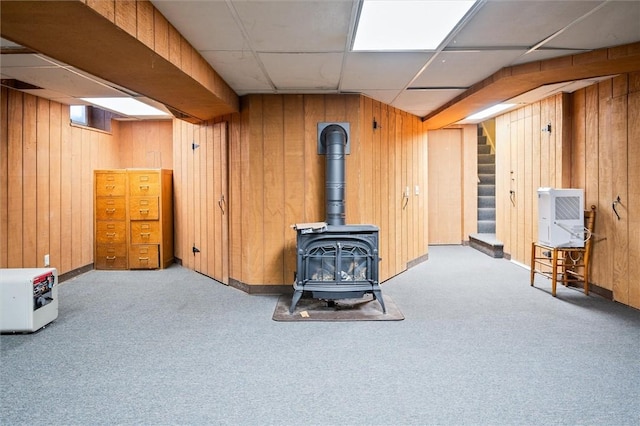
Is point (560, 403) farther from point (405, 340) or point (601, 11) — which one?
point (601, 11)

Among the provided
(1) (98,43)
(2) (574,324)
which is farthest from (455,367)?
(1) (98,43)

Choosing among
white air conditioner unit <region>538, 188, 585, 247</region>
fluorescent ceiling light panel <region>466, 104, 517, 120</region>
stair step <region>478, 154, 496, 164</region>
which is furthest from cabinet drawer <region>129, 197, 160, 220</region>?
stair step <region>478, 154, 496, 164</region>

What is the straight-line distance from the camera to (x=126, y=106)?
543 centimetres

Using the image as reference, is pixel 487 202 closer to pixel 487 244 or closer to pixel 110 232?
pixel 487 244

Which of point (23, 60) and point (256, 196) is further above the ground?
point (23, 60)

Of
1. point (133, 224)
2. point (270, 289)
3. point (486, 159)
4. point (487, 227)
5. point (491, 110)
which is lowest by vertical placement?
point (270, 289)

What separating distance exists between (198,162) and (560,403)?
4860mm

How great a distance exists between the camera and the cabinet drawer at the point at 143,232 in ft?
19.3

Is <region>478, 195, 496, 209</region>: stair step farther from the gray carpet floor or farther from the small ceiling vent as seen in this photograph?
the small ceiling vent

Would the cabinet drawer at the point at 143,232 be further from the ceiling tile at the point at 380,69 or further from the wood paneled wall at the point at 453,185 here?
the wood paneled wall at the point at 453,185

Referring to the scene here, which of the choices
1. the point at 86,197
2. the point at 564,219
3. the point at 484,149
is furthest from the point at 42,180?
the point at 484,149

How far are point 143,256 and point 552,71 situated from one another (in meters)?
5.38

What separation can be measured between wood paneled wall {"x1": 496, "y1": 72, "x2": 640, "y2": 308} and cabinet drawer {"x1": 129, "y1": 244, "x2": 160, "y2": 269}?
5209 millimetres

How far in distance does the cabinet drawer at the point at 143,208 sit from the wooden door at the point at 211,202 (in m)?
0.55
